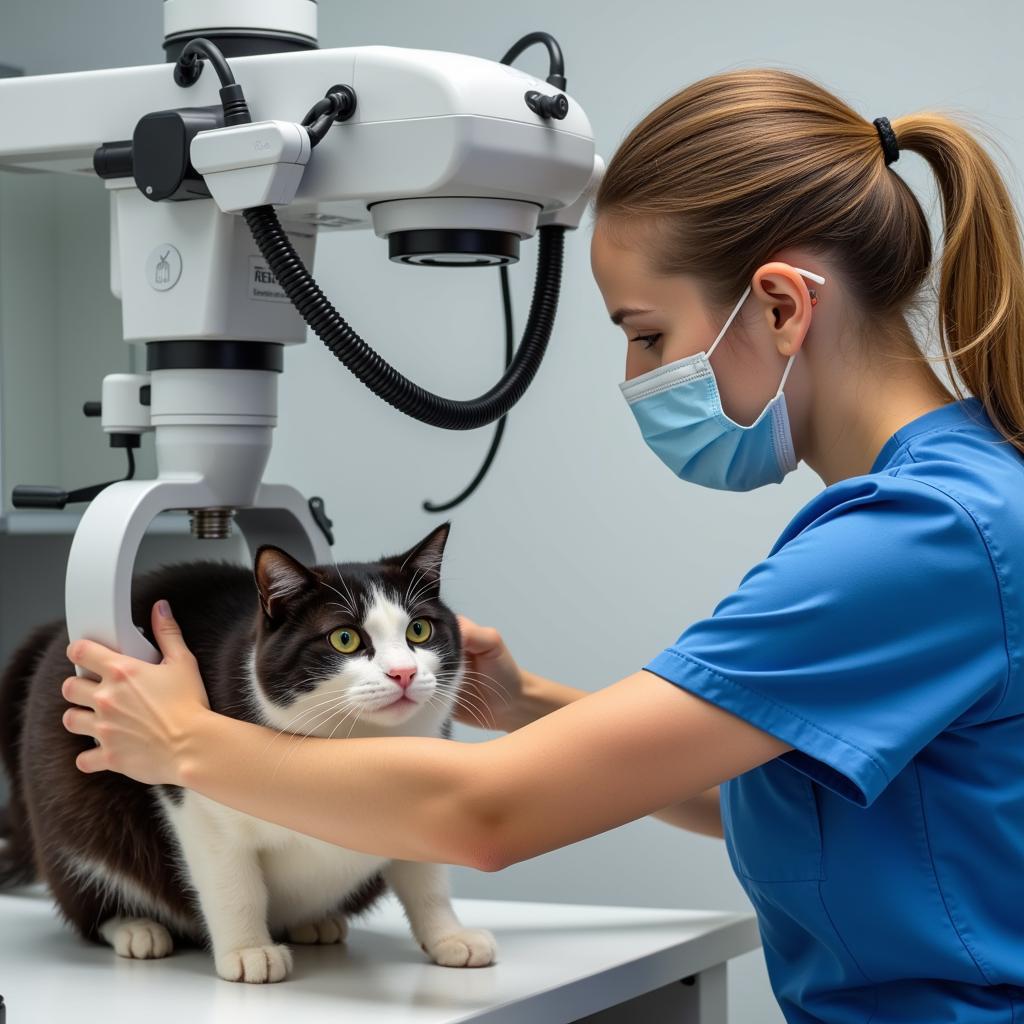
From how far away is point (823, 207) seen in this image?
97cm

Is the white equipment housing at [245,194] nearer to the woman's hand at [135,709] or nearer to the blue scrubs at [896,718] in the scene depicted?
the woman's hand at [135,709]

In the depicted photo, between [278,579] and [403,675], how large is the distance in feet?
0.44

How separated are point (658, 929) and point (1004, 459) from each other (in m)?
0.54

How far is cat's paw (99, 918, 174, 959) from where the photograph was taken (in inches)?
43.6

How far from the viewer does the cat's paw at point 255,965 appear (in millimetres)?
1016

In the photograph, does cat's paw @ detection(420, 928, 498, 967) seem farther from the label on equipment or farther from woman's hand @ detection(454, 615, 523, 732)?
the label on equipment

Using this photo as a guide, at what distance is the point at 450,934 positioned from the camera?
108 cm

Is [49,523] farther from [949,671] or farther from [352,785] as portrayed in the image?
[949,671]

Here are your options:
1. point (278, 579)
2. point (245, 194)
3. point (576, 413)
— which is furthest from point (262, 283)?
point (576, 413)

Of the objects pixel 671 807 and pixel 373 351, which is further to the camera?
pixel 671 807

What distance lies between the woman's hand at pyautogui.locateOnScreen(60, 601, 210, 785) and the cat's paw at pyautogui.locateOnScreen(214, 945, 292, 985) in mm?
150

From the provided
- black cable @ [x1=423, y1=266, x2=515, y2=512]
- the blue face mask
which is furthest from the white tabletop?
black cable @ [x1=423, y1=266, x2=515, y2=512]

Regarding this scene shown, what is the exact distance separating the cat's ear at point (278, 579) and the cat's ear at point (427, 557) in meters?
Answer: 0.10

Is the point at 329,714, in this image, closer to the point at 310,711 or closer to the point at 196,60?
the point at 310,711
